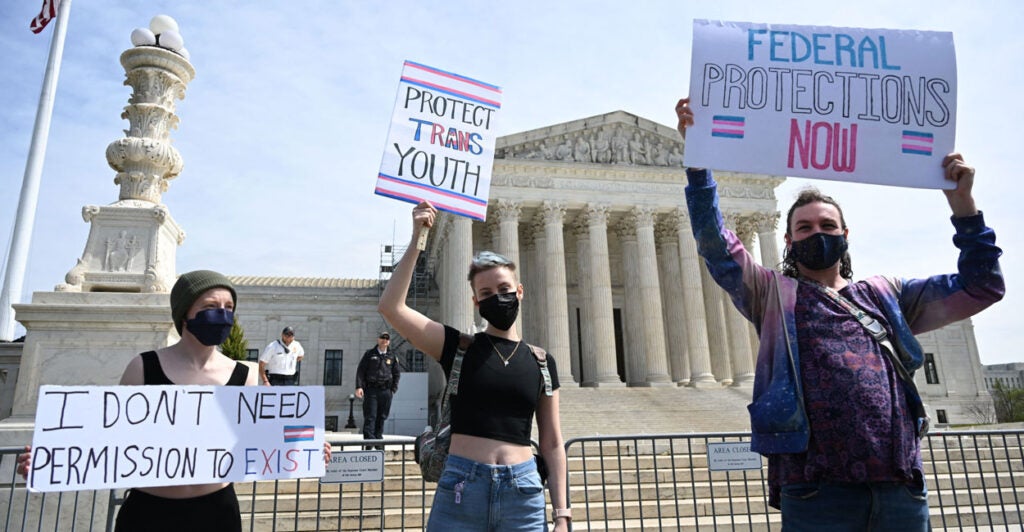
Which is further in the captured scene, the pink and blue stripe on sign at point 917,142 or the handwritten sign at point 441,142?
the handwritten sign at point 441,142

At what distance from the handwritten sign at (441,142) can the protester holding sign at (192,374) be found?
1290 millimetres

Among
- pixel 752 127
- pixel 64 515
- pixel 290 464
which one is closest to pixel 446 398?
pixel 290 464

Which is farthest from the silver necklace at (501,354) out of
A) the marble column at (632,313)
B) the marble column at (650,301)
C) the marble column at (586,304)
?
the marble column at (632,313)

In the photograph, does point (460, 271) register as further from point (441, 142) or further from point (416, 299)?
point (441, 142)

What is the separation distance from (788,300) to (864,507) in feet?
3.07

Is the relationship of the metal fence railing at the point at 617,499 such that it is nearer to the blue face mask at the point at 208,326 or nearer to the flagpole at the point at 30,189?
the blue face mask at the point at 208,326

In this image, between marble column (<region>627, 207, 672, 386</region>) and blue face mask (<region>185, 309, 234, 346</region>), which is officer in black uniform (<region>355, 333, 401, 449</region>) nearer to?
blue face mask (<region>185, 309, 234, 346</region>)

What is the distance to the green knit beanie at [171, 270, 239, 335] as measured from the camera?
3324mm

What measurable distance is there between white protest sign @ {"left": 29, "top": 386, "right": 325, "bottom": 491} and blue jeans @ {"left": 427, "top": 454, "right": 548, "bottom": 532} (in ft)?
3.03

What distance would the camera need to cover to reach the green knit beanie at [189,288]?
131 inches

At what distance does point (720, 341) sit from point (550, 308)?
1091 cm

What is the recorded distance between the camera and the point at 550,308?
30531 mm

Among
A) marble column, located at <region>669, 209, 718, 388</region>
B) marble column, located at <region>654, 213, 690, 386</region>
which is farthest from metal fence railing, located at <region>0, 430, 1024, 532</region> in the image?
marble column, located at <region>654, 213, 690, 386</region>

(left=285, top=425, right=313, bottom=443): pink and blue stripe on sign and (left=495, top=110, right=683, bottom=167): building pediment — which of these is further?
(left=495, top=110, right=683, bottom=167): building pediment
